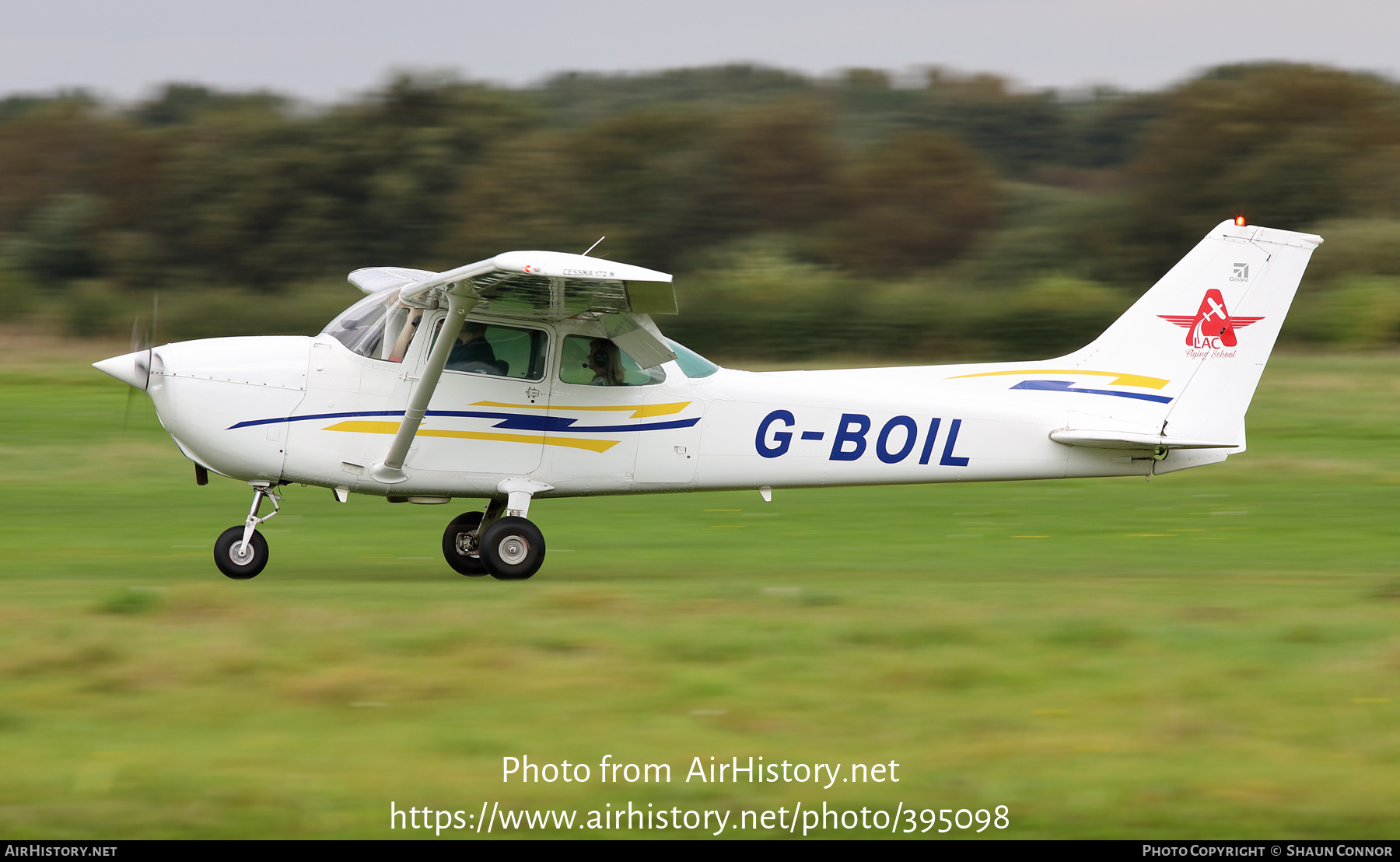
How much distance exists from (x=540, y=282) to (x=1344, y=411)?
17.6m

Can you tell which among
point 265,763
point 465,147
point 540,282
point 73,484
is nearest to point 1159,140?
point 465,147

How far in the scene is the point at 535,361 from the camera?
11062 mm

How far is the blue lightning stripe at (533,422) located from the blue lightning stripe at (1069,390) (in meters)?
2.67

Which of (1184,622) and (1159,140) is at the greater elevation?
(1159,140)

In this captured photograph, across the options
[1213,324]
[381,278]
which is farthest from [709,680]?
[1213,324]

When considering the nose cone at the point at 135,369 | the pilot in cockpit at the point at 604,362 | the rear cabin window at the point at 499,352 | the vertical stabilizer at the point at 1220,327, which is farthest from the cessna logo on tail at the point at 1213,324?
the nose cone at the point at 135,369

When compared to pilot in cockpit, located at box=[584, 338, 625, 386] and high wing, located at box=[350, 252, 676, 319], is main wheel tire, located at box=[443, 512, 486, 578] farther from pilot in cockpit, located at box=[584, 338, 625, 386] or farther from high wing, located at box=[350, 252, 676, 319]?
high wing, located at box=[350, 252, 676, 319]

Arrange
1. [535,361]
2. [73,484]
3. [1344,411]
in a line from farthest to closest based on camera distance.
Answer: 1. [1344,411]
2. [73,484]
3. [535,361]

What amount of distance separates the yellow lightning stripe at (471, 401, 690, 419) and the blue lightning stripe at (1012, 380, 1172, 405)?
106 inches

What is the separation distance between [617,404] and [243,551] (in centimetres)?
290

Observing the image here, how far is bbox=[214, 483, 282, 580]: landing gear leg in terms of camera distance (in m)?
10.8

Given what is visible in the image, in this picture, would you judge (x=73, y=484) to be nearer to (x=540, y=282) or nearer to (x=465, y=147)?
(x=540, y=282)

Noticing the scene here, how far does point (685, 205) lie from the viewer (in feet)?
155

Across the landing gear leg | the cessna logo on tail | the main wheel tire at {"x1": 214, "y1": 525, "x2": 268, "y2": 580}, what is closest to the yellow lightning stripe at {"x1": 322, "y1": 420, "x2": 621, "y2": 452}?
the landing gear leg
